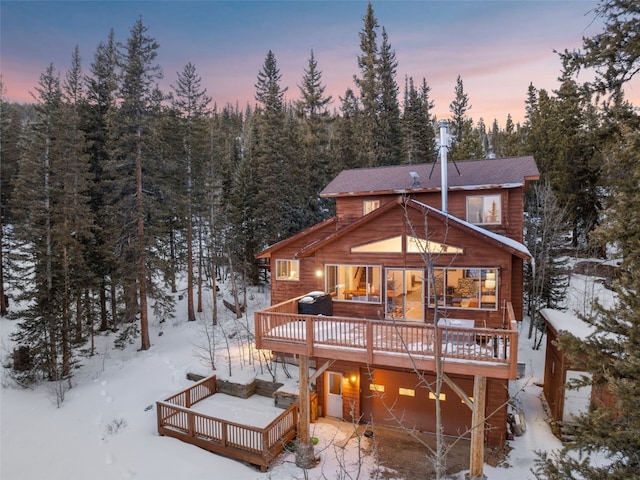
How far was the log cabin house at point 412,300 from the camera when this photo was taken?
9.93 m

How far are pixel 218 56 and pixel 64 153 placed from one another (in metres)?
17.0

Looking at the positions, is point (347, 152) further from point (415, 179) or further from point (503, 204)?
point (503, 204)

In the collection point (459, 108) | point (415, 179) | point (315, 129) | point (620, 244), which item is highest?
point (459, 108)

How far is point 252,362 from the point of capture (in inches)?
645

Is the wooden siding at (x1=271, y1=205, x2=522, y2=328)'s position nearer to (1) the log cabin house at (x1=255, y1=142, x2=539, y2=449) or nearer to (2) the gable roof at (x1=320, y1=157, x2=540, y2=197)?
(1) the log cabin house at (x1=255, y1=142, x2=539, y2=449)

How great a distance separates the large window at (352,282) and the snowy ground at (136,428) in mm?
4462

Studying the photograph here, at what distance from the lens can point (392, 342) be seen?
9414 millimetres

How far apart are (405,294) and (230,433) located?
710 cm

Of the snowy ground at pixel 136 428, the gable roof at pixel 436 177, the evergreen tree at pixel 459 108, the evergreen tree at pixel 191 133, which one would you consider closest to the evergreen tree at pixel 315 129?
the evergreen tree at pixel 191 133

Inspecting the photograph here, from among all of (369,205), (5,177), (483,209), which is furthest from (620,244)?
(5,177)

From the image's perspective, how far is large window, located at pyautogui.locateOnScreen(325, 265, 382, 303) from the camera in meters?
12.9

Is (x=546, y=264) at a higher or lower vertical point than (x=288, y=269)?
lower

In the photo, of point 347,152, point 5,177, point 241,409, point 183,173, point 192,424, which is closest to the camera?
point 192,424

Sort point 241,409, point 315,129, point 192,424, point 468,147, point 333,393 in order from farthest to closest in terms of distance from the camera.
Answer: point 468,147 < point 315,129 < point 241,409 < point 333,393 < point 192,424
